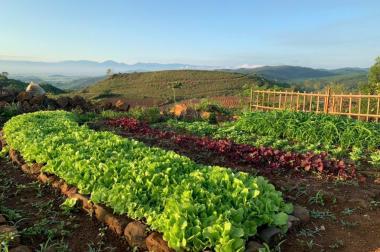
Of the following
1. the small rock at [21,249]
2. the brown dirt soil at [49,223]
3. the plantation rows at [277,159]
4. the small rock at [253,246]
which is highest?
the plantation rows at [277,159]

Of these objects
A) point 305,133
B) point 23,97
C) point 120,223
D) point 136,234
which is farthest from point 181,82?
point 136,234

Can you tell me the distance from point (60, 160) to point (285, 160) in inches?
119

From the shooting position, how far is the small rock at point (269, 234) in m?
3.32

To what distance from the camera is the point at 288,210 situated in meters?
3.72

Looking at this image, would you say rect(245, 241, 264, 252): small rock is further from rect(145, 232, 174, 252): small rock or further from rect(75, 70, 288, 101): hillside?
rect(75, 70, 288, 101): hillside

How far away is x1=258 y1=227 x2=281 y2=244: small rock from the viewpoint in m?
3.32

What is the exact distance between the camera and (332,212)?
4121 millimetres

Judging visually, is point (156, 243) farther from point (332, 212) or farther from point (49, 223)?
point (332, 212)

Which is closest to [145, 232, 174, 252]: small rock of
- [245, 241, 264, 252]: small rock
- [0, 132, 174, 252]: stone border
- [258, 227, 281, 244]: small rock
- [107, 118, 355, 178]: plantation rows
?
[0, 132, 174, 252]: stone border

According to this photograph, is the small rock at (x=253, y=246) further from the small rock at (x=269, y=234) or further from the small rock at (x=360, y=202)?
the small rock at (x=360, y=202)

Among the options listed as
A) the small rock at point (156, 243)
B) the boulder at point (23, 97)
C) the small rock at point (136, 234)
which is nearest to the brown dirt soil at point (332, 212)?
the small rock at point (156, 243)

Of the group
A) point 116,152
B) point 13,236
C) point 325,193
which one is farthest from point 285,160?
point 13,236

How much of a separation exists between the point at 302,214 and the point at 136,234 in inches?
62.3

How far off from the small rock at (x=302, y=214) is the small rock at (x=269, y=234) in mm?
467
